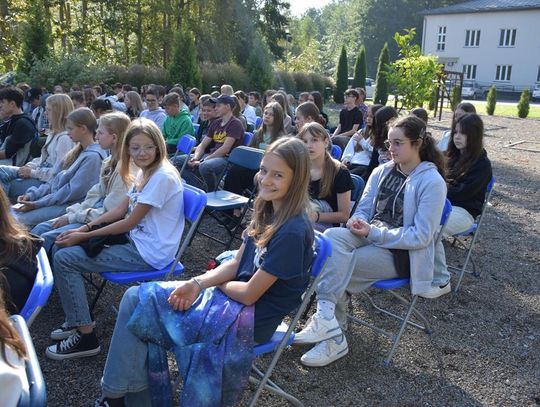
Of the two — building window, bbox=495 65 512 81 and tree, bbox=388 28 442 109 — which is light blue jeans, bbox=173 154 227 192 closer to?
tree, bbox=388 28 442 109

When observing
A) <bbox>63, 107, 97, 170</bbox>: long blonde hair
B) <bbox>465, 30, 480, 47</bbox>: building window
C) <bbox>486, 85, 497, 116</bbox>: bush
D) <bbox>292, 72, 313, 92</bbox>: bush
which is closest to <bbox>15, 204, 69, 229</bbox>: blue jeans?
<bbox>63, 107, 97, 170</bbox>: long blonde hair

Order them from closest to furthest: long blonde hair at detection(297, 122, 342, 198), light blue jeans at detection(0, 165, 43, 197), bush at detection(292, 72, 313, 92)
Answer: long blonde hair at detection(297, 122, 342, 198)
light blue jeans at detection(0, 165, 43, 197)
bush at detection(292, 72, 313, 92)

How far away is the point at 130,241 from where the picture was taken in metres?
3.41

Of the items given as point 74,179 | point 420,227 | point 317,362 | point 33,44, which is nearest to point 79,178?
point 74,179

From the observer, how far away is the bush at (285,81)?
2792 cm

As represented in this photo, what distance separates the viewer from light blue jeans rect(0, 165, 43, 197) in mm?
5500

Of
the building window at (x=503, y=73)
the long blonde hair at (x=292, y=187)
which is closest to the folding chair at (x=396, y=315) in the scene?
the long blonde hair at (x=292, y=187)

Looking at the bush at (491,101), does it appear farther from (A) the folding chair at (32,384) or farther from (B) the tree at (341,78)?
(A) the folding chair at (32,384)

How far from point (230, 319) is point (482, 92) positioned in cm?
4588

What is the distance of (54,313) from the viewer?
3.89m

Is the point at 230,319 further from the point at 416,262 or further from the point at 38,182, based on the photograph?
the point at 38,182

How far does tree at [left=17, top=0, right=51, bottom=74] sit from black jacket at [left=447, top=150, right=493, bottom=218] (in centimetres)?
1672

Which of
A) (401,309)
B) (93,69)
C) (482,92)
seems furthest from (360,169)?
(482,92)

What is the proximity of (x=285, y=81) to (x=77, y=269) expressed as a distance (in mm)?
26814
